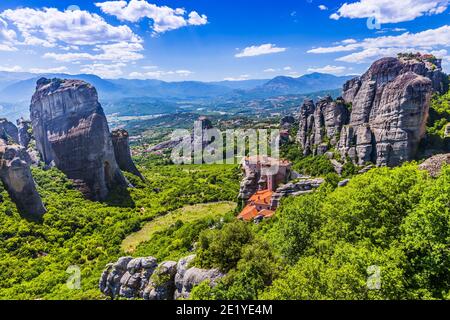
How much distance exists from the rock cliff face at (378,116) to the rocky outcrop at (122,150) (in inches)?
1558

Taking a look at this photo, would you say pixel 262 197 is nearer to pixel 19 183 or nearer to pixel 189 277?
pixel 189 277

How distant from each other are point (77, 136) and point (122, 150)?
13.4 metres

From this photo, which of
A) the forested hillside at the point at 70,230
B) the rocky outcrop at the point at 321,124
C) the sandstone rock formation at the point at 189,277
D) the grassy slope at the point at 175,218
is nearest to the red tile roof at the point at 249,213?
the grassy slope at the point at 175,218

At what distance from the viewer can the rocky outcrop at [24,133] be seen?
80375mm

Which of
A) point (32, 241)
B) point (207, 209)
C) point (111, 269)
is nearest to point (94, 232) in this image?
point (32, 241)

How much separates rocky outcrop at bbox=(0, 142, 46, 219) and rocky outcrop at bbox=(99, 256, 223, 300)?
1030 inches

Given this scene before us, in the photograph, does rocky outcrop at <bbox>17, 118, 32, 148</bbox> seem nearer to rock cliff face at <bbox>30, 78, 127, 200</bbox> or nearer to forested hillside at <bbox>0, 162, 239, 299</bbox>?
rock cliff face at <bbox>30, 78, 127, 200</bbox>

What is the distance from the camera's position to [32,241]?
41906 mm

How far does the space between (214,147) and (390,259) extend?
106 meters

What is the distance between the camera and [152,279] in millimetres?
22859

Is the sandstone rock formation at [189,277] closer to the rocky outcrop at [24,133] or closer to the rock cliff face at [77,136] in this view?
the rock cliff face at [77,136]

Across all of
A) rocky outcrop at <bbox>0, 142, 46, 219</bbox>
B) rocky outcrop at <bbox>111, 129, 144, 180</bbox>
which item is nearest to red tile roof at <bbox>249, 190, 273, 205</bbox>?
rocky outcrop at <bbox>0, 142, 46, 219</bbox>

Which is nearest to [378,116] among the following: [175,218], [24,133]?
[175,218]
